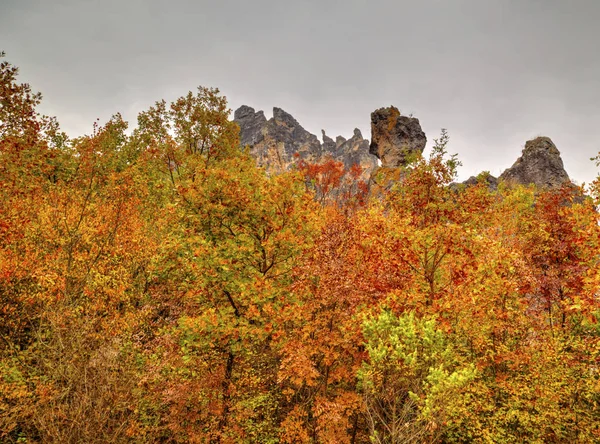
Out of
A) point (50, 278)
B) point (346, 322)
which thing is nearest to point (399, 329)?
point (346, 322)

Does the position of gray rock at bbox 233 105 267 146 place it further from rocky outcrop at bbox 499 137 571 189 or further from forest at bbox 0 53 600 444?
forest at bbox 0 53 600 444

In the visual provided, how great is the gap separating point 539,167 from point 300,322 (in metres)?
61.0

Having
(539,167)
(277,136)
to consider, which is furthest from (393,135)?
(277,136)

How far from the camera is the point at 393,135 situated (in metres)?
59.5

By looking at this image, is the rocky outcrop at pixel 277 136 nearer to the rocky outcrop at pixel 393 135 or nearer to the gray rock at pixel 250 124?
the gray rock at pixel 250 124

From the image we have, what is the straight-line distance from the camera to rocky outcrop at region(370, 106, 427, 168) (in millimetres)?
58531

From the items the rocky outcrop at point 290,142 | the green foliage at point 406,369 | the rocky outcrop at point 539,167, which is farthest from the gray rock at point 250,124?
the green foliage at point 406,369

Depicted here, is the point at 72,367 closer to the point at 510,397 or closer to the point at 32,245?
the point at 32,245

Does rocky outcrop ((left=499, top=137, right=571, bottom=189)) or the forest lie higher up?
rocky outcrop ((left=499, top=137, right=571, bottom=189))

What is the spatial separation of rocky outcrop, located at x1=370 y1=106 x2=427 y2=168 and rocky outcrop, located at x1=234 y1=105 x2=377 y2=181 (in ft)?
305

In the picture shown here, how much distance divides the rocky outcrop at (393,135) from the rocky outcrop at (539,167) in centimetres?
1732

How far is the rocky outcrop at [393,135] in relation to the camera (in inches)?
2304

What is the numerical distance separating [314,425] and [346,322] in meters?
5.12

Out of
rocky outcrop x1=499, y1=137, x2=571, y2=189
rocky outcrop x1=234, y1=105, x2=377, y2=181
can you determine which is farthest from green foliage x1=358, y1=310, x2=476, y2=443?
rocky outcrop x1=234, y1=105, x2=377, y2=181
